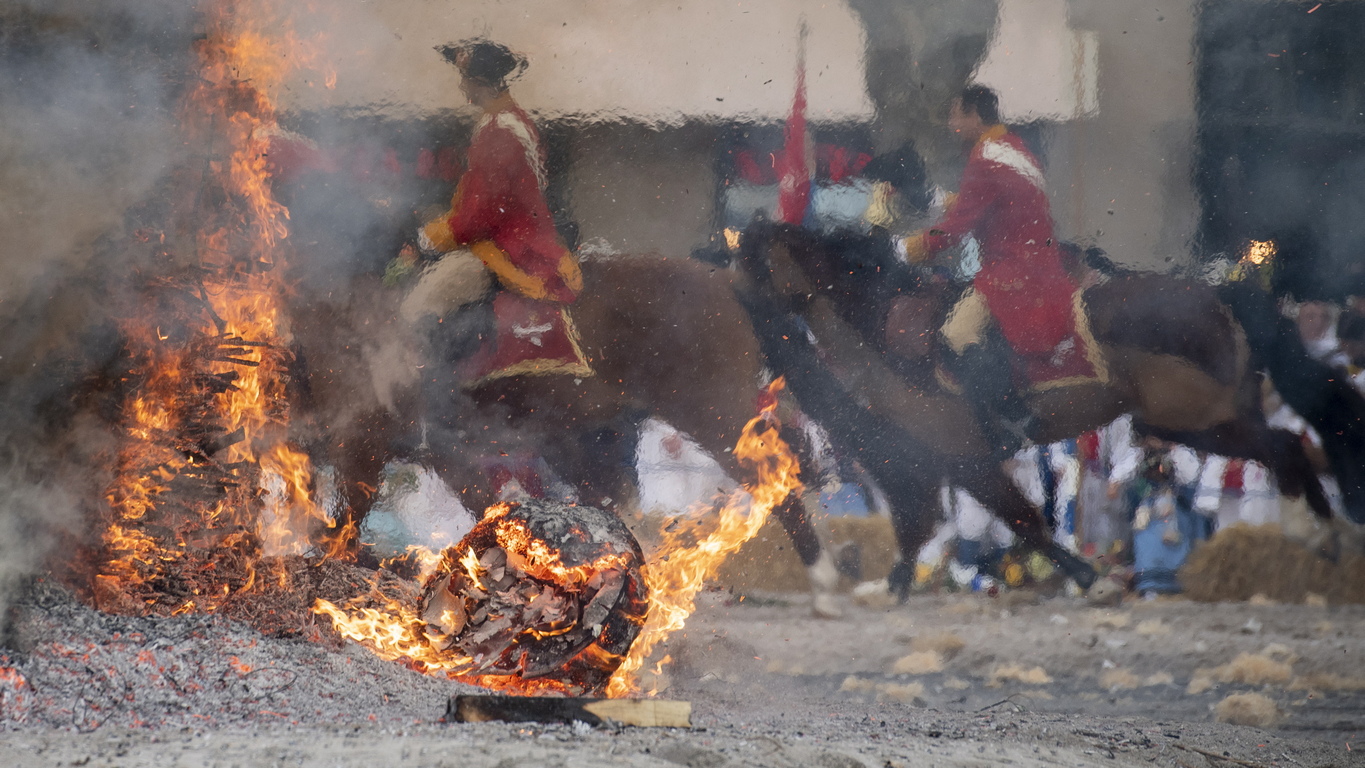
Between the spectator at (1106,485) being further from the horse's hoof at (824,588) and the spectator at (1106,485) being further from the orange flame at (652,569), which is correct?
the orange flame at (652,569)

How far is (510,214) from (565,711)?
266 cm

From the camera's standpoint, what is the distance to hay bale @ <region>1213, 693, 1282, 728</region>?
4.80 meters

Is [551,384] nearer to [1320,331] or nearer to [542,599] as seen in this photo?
[542,599]

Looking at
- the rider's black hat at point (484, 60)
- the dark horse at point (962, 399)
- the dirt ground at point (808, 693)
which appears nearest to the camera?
the dirt ground at point (808, 693)

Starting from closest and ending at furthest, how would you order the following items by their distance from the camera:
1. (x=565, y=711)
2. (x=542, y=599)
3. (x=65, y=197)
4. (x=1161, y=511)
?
(x=565, y=711), (x=542, y=599), (x=65, y=197), (x=1161, y=511)

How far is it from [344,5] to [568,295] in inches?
77.8

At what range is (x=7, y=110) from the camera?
420 centimetres

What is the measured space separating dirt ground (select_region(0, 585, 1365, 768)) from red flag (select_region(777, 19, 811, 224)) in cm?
226

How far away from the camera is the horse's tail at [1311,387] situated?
488 cm

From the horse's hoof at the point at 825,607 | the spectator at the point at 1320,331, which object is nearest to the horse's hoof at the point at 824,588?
the horse's hoof at the point at 825,607

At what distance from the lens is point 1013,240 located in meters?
4.82

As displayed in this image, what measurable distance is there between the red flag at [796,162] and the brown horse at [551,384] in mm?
529

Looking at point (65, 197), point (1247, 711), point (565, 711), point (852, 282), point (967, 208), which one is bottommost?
point (1247, 711)

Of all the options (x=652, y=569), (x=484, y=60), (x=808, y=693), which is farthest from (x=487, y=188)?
(x=808, y=693)
